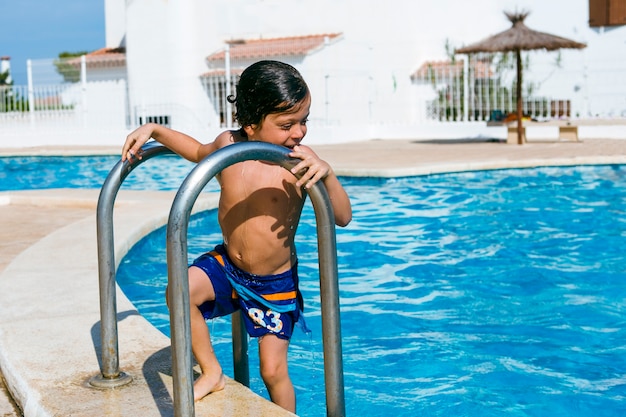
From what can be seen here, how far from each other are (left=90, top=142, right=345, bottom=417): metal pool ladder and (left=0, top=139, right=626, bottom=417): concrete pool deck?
6.2 inches

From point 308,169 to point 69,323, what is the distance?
1.75m

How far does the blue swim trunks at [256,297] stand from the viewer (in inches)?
107

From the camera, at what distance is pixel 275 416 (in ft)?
8.38

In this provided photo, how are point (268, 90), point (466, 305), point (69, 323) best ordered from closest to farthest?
point (268, 90) → point (69, 323) → point (466, 305)

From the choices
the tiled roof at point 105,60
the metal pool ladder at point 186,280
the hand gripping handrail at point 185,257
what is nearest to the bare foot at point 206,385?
the metal pool ladder at point 186,280

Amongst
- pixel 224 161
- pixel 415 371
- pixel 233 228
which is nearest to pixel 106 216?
pixel 233 228

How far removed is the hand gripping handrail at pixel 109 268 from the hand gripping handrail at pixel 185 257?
0.67 m

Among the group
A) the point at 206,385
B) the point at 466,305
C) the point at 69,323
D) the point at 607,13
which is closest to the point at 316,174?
the point at 206,385

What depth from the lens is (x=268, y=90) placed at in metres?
2.48

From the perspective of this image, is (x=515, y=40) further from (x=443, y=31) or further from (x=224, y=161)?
(x=224, y=161)

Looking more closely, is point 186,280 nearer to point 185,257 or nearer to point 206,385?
point 185,257

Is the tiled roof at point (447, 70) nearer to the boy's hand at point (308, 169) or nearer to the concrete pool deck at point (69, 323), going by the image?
the concrete pool deck at point (69, 323)

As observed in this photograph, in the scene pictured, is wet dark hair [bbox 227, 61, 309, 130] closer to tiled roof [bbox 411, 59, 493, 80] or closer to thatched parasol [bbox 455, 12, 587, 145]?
thatched parasol [bbox 455, 12, 587, 145]

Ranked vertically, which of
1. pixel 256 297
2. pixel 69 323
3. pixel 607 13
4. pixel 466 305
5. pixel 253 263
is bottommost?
pixel 466 305
